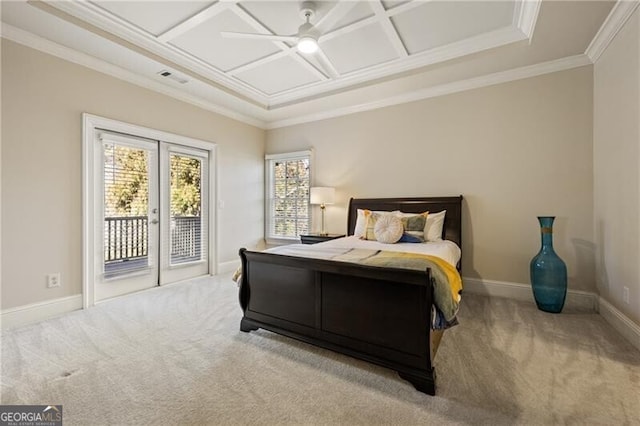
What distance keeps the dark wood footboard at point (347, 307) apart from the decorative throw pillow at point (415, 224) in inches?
66.4

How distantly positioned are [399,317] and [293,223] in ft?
12.0

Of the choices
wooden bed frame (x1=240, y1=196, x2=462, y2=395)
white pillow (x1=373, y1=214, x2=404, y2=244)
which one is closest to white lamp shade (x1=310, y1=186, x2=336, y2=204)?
white pillow (x1=373, y1=214, x2=404, y2=244)

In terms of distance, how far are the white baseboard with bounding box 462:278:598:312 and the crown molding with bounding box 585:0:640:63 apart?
2526 mm

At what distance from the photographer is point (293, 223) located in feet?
17.3

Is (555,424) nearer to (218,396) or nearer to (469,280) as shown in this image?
(218,396)

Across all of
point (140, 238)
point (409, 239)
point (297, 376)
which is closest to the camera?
point (297, 376)

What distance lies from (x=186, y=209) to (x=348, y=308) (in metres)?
3.21

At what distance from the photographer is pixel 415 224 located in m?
3.49

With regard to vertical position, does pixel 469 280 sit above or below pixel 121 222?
below

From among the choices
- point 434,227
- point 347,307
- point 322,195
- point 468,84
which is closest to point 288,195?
point 322,195

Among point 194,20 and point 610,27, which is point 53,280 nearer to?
point 194,20

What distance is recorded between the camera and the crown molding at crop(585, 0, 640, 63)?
2.27 meters

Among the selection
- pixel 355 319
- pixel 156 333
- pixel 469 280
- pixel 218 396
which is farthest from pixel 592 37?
pixel 156 333

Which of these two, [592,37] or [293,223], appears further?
[293,223]
